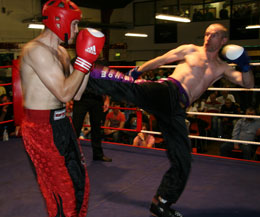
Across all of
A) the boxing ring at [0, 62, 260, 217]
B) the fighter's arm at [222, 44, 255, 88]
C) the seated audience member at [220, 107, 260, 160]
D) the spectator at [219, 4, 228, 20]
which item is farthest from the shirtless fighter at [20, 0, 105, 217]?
the spectator at [219, 4, 228, 20]

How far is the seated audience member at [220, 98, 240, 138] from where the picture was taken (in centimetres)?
521

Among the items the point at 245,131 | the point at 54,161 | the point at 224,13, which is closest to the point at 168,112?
the point at 54,161

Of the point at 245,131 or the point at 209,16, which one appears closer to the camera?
the point at 245,131

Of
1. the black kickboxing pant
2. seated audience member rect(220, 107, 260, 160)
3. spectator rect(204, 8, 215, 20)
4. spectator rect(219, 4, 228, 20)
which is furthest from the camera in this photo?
spectator rect(204, 8, 215, 20)

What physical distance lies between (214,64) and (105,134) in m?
2.93

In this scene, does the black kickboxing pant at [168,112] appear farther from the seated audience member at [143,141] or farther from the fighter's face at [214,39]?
the seated audience member at [143,141]

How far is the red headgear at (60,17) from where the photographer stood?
1427 millimetres

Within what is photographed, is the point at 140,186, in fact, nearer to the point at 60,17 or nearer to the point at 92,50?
the point at 92,50

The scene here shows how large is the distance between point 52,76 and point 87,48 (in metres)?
0.20

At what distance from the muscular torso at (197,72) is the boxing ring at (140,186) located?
77cm

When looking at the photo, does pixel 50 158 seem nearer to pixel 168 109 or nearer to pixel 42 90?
pixel 42 90

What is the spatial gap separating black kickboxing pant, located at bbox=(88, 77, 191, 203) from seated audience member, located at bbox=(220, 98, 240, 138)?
342 cm

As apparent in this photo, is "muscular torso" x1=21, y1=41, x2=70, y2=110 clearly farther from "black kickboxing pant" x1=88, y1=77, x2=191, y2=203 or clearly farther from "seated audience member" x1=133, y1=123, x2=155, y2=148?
"seated audience member" x1=133, y1=123, x2=155, y2=148

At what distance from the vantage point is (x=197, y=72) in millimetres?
2182
